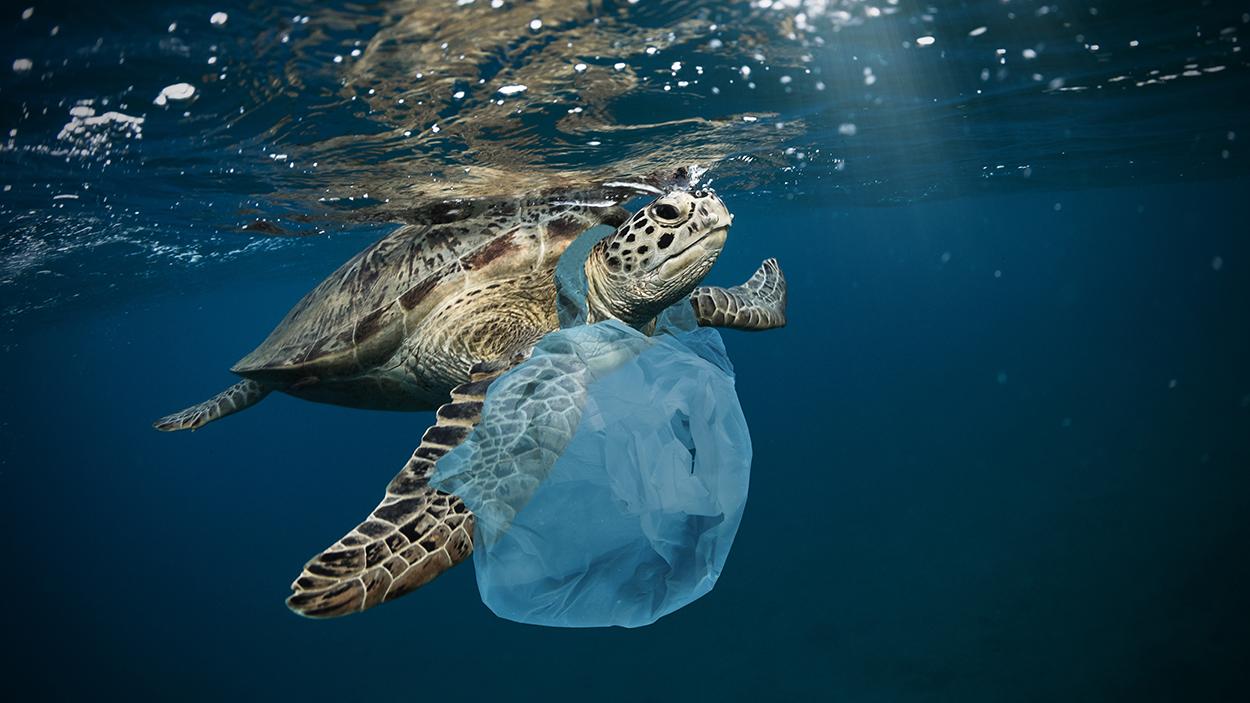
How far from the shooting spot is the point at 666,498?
2150mm

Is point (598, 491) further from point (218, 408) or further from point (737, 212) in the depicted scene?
point (737, 212)

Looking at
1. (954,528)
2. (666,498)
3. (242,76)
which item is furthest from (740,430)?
(954,528)

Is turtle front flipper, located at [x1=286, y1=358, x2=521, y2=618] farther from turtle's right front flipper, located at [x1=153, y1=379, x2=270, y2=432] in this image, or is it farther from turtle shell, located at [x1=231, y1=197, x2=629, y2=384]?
turtle's right front flipper, located at [x1=153, y1=379, x2=270, y2=432]

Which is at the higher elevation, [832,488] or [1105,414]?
[832,488]

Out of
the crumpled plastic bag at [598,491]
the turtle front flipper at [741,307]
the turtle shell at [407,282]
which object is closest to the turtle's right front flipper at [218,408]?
the turtle shell at [407,282]

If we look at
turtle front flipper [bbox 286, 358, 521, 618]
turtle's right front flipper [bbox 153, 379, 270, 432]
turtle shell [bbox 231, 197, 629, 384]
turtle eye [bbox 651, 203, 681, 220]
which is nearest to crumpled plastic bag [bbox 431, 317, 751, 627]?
turtle front flipper [bbox 286, 358, 521, 618]

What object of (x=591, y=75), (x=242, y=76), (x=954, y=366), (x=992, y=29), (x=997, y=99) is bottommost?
(x=954, y=366)

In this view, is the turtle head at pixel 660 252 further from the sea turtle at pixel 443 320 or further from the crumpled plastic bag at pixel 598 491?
the crumpled plastic bag at pixel 598 491

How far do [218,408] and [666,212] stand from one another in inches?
244

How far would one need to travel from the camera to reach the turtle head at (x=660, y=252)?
3.05m

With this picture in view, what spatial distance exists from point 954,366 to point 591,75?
3612 centimetres

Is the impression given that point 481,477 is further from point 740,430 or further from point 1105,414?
point 1105,414

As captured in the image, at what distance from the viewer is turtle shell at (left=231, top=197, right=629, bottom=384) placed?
4.21 m

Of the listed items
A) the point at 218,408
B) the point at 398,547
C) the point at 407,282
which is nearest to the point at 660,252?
the point at 398,547
